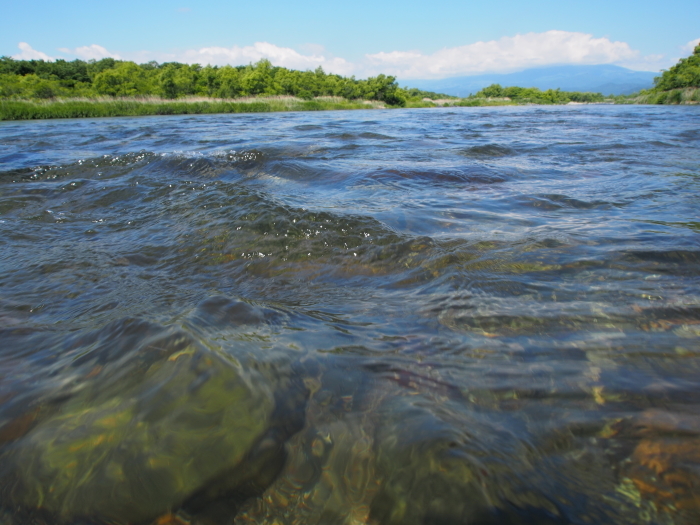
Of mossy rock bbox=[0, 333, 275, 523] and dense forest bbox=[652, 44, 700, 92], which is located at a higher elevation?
dense forest bbox=[652, 44, 700, 92]

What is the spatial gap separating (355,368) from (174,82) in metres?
53.5

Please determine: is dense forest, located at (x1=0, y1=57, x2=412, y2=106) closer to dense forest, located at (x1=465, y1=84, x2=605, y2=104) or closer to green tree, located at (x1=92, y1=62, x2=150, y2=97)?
green tree, located at (x1=92, y1=62, x2=150, y2=97)

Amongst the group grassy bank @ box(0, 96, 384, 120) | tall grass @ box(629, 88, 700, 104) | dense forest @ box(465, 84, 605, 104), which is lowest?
grassy bank @ box(0, 96, 384, 120)

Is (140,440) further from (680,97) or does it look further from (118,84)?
(118,84)

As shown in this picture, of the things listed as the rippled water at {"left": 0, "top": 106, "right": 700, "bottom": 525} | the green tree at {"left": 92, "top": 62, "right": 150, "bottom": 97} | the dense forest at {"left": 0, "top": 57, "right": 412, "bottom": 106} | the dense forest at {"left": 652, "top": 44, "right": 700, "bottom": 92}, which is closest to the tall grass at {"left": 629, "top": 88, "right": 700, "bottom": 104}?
the dense forest at {"left": 652, "top": 44, "right": 700, "bottom": 92}

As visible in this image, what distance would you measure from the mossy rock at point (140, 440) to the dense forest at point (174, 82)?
137 ft

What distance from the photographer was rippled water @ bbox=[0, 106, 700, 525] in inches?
42.8

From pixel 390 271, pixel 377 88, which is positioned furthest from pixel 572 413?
pixel 377 88

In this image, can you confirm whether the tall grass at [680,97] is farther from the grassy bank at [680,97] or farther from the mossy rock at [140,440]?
the mossy rock at [140,440]

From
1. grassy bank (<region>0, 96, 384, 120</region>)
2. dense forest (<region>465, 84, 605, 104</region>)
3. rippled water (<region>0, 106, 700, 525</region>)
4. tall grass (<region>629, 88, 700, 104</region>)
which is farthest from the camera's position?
dense forest (<region>465, 84, 605, 104</region>)

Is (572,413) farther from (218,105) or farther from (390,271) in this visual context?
A: (218,105)

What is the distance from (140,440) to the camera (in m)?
1.22

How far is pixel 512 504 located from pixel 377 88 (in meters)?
66.0

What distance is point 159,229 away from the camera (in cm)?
359
